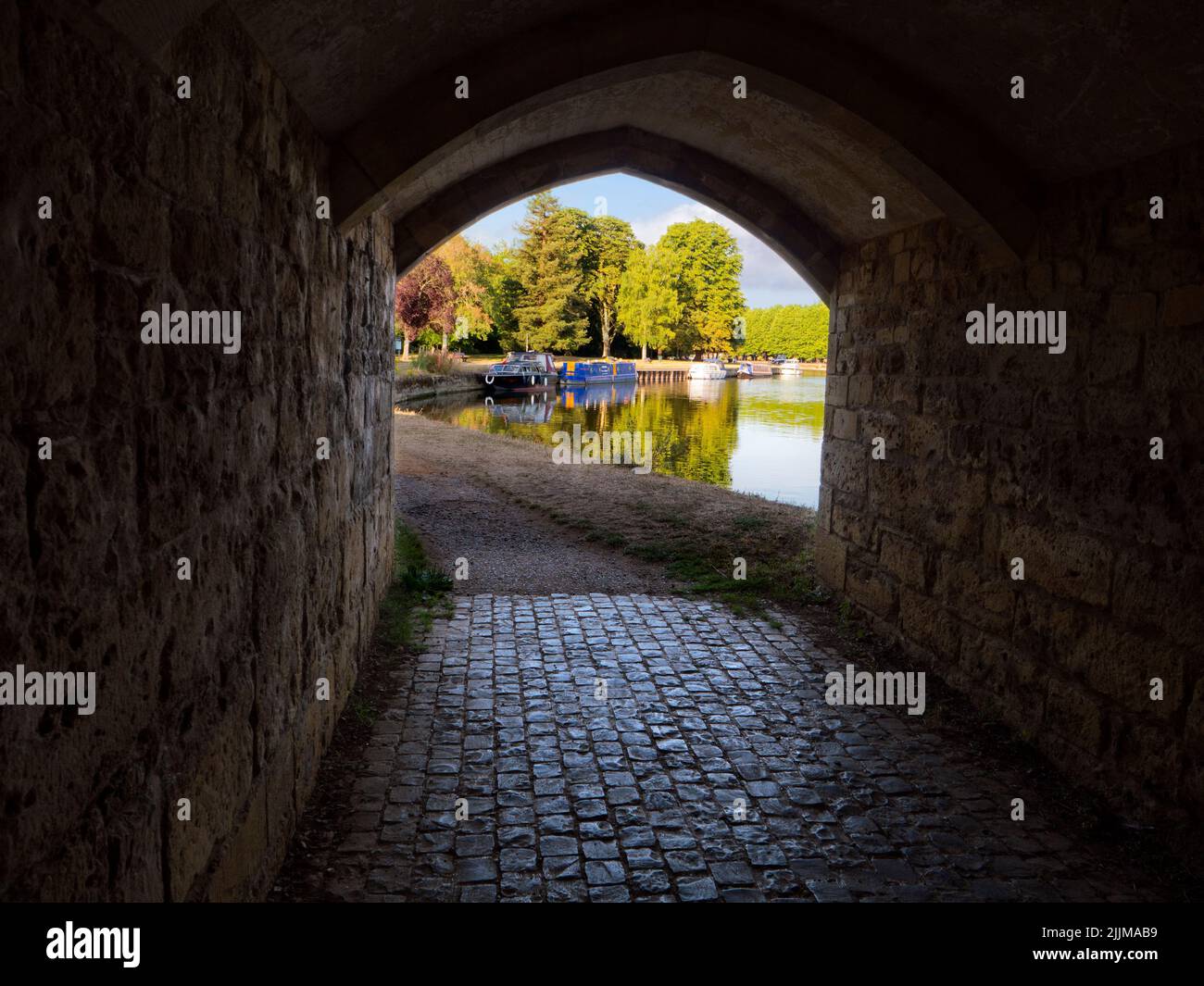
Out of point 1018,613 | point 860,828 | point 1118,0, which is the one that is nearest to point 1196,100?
point 1118,0

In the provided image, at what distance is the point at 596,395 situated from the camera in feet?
121

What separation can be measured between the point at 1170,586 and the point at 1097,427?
792 mm

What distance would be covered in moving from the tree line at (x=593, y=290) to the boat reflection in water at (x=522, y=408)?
20.9ft

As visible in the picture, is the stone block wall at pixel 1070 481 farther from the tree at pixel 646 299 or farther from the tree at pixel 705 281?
the tree at pixel 705 281

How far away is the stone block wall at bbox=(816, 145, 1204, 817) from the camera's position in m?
3.53

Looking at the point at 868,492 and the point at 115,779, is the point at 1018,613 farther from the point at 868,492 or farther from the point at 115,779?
the point at 115,779

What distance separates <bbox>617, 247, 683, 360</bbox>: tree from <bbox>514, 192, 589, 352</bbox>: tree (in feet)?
17.8

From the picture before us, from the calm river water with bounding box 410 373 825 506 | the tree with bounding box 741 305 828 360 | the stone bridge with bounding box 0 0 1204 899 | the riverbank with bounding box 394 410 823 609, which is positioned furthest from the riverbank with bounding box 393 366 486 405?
the tree with bounding box 741 305 828 360

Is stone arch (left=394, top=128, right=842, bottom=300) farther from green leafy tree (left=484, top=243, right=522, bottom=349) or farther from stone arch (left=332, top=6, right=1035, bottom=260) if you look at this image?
green leafy tree (left=484, top=243, right=522, bottom=349)

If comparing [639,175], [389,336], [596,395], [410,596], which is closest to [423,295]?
[596,395]

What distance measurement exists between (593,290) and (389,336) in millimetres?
48518

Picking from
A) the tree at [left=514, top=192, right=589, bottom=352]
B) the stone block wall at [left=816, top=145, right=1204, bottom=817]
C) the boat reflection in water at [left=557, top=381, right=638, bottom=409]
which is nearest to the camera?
the stone block wall at [left=816, top=145, right=1204, bottom=817]

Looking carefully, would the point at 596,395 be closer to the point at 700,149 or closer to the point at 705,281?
the point at 705,281

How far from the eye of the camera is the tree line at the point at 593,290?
4494cm
